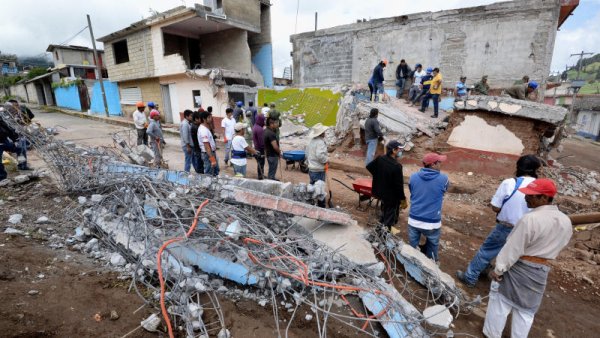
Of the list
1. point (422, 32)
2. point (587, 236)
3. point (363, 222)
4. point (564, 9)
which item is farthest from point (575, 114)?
point (363, 222)

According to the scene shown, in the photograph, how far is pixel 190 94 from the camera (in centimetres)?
1521

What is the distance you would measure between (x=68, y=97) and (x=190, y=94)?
719 inches

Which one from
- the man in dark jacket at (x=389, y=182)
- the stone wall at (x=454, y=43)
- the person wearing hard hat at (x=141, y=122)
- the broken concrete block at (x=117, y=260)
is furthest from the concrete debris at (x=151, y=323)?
the stone wall at (x=454, y=43)

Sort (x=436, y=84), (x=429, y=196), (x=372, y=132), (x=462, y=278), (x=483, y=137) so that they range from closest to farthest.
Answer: (x=429, y=196) < (x=462, y=278) < (x=372, y=132) < (x=483, y=137) < (x=436, y=84)

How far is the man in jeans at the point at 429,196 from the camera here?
3.42 meters

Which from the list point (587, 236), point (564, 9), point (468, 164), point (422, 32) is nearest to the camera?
point (587, 236)

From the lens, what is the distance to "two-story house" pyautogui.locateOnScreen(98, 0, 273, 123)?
1403 cm

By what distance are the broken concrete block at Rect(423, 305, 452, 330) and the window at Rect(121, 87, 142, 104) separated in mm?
20354

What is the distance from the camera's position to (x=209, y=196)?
4.05 meters

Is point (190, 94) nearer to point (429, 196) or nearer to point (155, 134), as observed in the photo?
point (155, 134)

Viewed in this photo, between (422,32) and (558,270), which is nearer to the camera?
(558,270)

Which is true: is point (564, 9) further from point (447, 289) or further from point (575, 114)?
point (575, 114)

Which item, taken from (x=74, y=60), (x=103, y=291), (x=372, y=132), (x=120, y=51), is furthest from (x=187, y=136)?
(x=74, y=60)

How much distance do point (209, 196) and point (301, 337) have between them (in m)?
2.29
